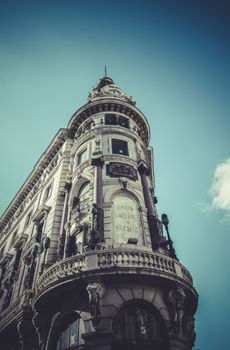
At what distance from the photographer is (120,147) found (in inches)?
1022

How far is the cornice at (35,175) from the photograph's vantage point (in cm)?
3356

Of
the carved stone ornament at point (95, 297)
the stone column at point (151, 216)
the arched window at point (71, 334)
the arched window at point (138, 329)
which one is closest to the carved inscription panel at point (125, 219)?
the stone column at point (151, 216)

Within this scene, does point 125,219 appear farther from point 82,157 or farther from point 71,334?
point 82,157

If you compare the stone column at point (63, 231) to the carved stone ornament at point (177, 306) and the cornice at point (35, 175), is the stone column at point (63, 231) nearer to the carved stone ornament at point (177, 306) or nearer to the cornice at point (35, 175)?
the carved stone ornament at point (177, 306)

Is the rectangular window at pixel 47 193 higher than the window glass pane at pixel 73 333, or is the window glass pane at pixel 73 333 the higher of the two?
the rectangular window at pixel 47 193

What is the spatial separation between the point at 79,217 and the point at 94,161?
16.7 ft

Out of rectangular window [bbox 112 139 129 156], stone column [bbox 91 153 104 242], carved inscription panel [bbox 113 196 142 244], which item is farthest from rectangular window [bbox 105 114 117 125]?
carved inscription panel [bbox 113 196 142 244]

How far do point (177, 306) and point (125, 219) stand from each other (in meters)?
6.92

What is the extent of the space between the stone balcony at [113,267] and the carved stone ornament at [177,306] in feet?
2.10

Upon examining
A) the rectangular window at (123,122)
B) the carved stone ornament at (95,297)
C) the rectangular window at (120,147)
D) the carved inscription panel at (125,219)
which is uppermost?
the rectangular window at (123,122)

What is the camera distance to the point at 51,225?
22.7 meters

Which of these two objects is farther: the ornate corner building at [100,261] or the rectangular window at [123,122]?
the rectangular window at [123,122]

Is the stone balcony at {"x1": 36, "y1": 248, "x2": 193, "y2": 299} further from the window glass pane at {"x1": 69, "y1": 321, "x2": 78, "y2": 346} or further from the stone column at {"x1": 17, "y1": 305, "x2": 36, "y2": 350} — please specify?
Result: the stone column at {"x1": 17, "y1": 305, "x2": 36, "y2": 350}

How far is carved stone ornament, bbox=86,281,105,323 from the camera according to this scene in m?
13.2
